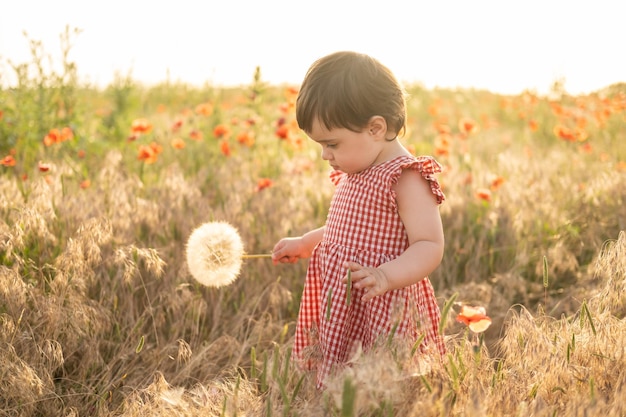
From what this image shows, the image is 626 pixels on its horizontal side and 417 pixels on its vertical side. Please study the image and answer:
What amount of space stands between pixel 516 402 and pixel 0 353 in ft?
5.21

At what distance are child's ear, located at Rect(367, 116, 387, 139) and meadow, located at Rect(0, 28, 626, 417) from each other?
2.15 ft

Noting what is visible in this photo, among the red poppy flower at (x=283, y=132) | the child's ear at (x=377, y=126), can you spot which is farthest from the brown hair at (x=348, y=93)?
the red poppy flower at (x=283, y=132)

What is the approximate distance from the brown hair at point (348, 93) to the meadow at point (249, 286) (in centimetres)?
66

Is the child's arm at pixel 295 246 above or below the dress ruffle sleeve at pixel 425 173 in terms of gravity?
below

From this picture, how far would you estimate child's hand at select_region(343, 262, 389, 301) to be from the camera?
1.85m

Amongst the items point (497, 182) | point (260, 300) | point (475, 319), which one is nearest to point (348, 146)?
point (475, 319)

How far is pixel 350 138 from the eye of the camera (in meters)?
2.02

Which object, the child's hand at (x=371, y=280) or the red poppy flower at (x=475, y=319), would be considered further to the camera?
the red poppy flower at (x=475, y=319)

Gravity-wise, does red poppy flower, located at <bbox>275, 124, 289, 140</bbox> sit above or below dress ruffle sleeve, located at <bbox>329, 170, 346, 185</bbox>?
above

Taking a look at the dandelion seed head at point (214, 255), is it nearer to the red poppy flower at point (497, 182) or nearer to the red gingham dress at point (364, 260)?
the red gingham dress at point (364, 260)

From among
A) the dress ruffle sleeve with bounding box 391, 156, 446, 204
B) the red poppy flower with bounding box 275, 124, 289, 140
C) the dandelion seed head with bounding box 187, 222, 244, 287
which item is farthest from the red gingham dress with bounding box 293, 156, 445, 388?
the red poppy flower with bounding box 275, 124, 289, 140

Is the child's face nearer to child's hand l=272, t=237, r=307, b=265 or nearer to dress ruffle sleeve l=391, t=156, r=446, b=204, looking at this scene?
dress ruffle sleeve l=391, t=156, r=446, b=204

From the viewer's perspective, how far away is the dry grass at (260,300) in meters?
1.70

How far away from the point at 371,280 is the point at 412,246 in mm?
207
